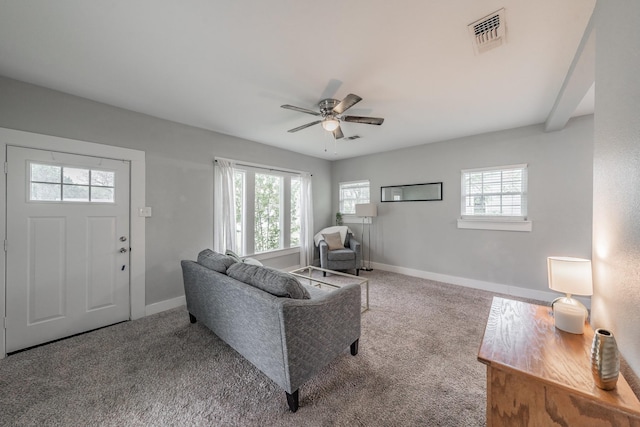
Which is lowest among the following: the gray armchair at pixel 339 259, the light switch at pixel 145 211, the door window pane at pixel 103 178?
the gray armchair at pixel 339 259

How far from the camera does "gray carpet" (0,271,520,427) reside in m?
1.47

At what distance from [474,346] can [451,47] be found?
8.52 feet

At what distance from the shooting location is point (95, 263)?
2539mm

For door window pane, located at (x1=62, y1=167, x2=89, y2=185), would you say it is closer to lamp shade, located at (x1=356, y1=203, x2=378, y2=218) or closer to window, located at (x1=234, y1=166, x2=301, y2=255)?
window, located at (x1=234, y1=166, x2=301, y2=255)

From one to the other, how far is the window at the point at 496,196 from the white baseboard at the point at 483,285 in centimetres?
89

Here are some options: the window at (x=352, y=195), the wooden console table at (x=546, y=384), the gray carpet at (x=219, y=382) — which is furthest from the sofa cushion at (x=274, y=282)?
the window at (x=352, y=195)

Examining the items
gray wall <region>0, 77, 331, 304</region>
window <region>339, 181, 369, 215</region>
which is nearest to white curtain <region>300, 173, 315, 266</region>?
window <region>339, 181, 369, 215</region>

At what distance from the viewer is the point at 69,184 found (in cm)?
240

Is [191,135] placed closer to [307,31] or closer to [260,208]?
[260,208]

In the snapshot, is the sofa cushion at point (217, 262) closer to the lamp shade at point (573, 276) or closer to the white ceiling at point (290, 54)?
the white ceiling at point (290, 54)

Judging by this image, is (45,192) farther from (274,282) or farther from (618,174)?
(618,174)

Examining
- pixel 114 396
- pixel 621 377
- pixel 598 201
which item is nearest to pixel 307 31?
pixel 598 201

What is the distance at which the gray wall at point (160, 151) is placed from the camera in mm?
2221

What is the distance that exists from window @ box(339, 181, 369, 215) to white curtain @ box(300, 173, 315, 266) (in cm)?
92
